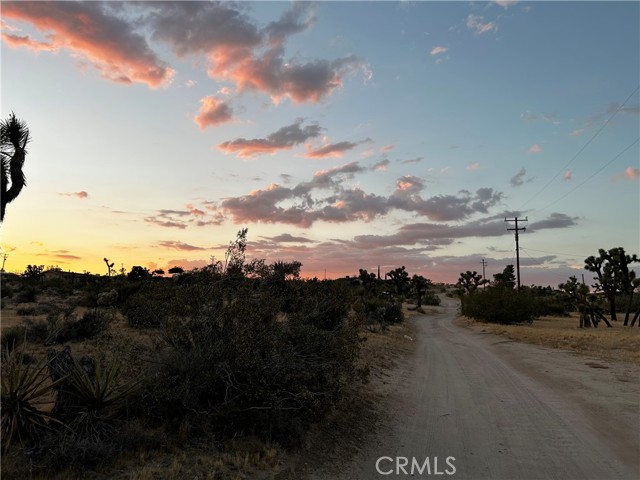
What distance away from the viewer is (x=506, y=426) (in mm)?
8836

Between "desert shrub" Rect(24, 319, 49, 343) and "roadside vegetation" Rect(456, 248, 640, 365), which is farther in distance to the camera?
"roadside vegetation" Rect(456, 248, 640, 365)

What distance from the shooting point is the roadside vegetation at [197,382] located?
18.5 ft

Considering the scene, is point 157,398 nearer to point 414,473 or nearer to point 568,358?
point 414,473

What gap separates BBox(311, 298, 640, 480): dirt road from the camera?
6754 mm

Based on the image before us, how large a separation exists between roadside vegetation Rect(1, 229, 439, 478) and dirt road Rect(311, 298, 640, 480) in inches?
55.0

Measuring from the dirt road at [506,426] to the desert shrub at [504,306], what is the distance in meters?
29.3

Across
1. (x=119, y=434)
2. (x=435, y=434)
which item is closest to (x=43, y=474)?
(x=119, y=434)

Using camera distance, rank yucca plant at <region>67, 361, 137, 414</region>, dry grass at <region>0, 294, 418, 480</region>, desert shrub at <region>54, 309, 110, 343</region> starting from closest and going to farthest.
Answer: dry grass at <region>0, 294, 418, 480</region> → yucca plant at <region>67, 361, 137, 414</region> → desert shrub at <region>54, 309, 110, 343</region>

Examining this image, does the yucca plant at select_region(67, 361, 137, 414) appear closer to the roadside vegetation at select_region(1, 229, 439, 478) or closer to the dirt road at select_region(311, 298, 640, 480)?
the roadside vegetation at select_region(1, 229, 439, 478)

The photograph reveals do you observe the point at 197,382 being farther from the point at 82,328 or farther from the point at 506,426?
the point at 82,328

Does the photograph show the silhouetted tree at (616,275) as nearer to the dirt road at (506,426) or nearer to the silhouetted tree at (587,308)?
the silhouetted tree at (587,308)

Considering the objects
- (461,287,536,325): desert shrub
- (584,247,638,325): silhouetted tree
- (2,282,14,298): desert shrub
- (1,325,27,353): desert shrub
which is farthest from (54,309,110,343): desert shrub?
(584,247,638,325): silhouetted tree

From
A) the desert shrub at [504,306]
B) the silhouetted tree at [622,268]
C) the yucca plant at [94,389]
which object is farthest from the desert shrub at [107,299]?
the silhouetted tree at [622,268]

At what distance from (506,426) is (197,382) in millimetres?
6226
